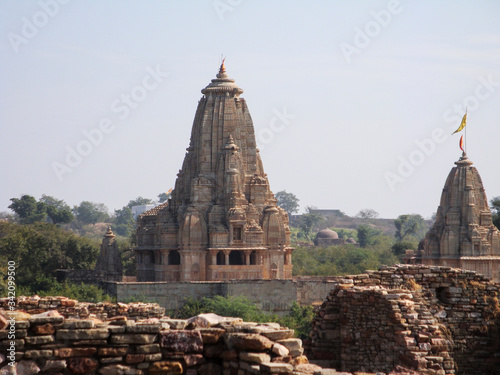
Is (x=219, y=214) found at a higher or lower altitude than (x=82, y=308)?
higher

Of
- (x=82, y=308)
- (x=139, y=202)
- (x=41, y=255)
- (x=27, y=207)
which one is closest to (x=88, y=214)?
(x=139, y=202)

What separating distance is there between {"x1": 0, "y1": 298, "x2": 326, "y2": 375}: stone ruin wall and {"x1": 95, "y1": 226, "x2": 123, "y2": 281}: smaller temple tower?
154 feet

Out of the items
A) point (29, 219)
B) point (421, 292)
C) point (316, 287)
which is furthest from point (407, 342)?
point (29, 219)

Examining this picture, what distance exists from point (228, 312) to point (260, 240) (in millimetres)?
8566

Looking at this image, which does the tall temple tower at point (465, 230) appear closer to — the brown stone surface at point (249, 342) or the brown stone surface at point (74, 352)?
the brown stone surface at point (249, 342)

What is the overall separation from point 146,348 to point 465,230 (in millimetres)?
53231

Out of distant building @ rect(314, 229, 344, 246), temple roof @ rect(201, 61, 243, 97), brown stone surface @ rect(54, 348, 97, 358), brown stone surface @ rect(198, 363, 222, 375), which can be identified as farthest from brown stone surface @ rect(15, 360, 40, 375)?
distant building @ rect(314, 229, 344, 246)

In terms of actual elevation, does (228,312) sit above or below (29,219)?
below

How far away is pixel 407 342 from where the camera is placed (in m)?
13.6

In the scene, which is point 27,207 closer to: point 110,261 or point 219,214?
point 110,261

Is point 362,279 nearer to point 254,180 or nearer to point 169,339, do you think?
point 169,339

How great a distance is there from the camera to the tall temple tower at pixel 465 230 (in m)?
61.6

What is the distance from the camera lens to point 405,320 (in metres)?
13.9

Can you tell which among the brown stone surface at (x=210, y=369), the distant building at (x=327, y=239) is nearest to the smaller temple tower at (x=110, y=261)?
the brown stone surface at (x=210, y=369)
